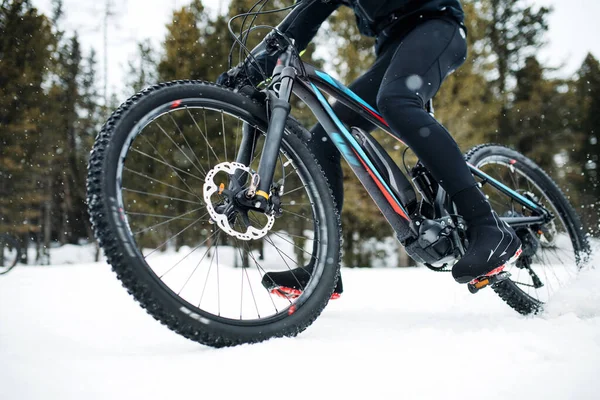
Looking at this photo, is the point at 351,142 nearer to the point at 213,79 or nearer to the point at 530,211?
the point at 530,211

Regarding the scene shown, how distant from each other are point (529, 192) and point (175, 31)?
48.1 ft

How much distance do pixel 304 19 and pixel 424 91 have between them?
676 millimetres

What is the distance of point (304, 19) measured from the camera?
6.33ft

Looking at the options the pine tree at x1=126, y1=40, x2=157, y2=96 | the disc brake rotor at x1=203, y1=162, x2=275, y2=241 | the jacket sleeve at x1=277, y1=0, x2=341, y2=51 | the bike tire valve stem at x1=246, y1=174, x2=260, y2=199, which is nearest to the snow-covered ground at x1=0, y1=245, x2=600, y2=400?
the disc brake rotor at x1=203, y1=162, x2=275, y2=241

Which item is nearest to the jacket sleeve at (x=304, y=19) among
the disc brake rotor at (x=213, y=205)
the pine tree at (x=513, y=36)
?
the disc brake rotor at (x=213, y=205)

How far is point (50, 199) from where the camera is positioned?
Result: 1780 cm

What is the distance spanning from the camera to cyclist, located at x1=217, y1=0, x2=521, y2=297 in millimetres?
1704

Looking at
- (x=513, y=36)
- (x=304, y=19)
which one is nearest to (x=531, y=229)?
(x=304, y=19)

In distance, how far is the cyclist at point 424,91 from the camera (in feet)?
5.59

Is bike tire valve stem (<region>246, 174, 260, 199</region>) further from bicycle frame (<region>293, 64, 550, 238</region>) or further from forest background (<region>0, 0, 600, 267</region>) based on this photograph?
forest background (<region>0, 0, 600, 267</region>)

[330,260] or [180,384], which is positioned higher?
[330,260]

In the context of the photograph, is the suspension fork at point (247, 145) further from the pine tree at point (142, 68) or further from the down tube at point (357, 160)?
the pine tree at point (142, 68)

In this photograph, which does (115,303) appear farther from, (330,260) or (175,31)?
(175,31)

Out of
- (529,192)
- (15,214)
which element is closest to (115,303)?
(529,192)
